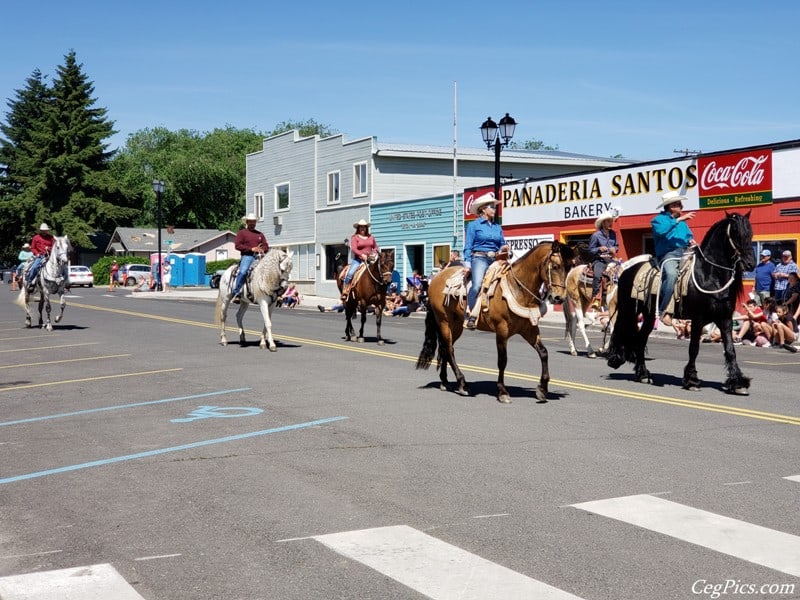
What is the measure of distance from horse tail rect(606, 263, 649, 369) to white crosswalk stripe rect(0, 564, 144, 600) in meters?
9.60

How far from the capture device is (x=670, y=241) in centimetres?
1349

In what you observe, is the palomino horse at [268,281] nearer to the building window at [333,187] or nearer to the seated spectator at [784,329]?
the seated spectator at [784,329]

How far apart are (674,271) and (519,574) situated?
29.4ft

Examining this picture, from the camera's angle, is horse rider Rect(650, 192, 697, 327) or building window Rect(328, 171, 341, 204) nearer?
horse rider Rect(650, 192, 697, 327)

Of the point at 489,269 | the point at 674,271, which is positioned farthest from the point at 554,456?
the point at 674,271

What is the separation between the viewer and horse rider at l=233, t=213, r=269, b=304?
1919 cm

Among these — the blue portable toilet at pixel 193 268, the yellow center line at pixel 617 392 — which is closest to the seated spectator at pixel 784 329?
the yellow center line at pixel 617 392

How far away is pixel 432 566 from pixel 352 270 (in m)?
15.5

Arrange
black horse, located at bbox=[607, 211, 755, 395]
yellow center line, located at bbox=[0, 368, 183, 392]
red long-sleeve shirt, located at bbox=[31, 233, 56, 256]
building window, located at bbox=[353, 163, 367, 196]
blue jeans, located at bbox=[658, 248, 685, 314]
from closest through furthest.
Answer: black horse, located at bbox=[607, 211, 755, 395] < blue jeans, located at bbox=[658, 248, 685, 314] < yellow center line, located at bbox=[0, 368, 183, 392] < red long-sleeve shirt, located at bbox=[31, 233, 56, 256] < building window, located at bbox=[353, 163, 367, 196]

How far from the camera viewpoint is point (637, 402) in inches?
457

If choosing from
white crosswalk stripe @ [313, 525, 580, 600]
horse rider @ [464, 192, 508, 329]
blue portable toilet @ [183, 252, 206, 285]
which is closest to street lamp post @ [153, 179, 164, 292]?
blue portable toilet @ [183, 252, 206, 285]

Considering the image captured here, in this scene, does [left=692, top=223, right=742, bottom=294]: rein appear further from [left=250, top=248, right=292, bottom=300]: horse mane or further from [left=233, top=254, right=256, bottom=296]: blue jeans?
[left=233, top=254, right=256, bottom=296]: blue jeans

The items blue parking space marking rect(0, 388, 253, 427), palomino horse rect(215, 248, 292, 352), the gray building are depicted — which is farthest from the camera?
the gray building

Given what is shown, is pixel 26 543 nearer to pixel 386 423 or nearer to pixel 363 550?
pixel 363 550
